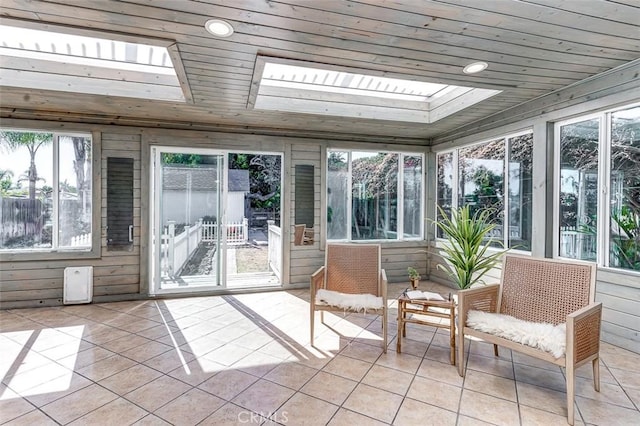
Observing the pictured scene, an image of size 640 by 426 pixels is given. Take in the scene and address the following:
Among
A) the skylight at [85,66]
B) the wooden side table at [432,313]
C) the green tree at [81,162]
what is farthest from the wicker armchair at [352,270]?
the green tree at [81,162]

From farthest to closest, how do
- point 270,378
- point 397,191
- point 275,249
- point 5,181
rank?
1. point 275,249
2. point 397,191
3. point 5,181
4. point 270,378

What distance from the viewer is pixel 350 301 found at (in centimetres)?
288

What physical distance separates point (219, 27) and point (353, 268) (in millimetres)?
2498

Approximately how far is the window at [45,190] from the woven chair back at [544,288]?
4.87m

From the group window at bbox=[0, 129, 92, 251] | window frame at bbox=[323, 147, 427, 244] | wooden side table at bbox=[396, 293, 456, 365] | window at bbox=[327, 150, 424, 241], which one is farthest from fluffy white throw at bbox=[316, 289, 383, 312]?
window at bbox=[0, 129, 92, 251]

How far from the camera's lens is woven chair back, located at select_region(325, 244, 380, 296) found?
11.2 feet

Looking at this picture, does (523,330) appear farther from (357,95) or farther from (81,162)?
(81,162)

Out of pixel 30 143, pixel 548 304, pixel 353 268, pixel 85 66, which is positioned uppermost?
pixel 85 66

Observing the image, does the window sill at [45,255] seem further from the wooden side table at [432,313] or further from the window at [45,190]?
the wooden side table at [432,313]

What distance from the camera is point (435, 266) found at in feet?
17.4

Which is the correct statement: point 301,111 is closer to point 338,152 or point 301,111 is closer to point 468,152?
point 338,152

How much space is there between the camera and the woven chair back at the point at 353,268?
134 inches

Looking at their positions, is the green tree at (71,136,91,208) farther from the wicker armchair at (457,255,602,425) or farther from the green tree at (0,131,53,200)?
the wicker armchair at (457,255,602,425)

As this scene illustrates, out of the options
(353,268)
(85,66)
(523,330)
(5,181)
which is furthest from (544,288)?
(5,181)
